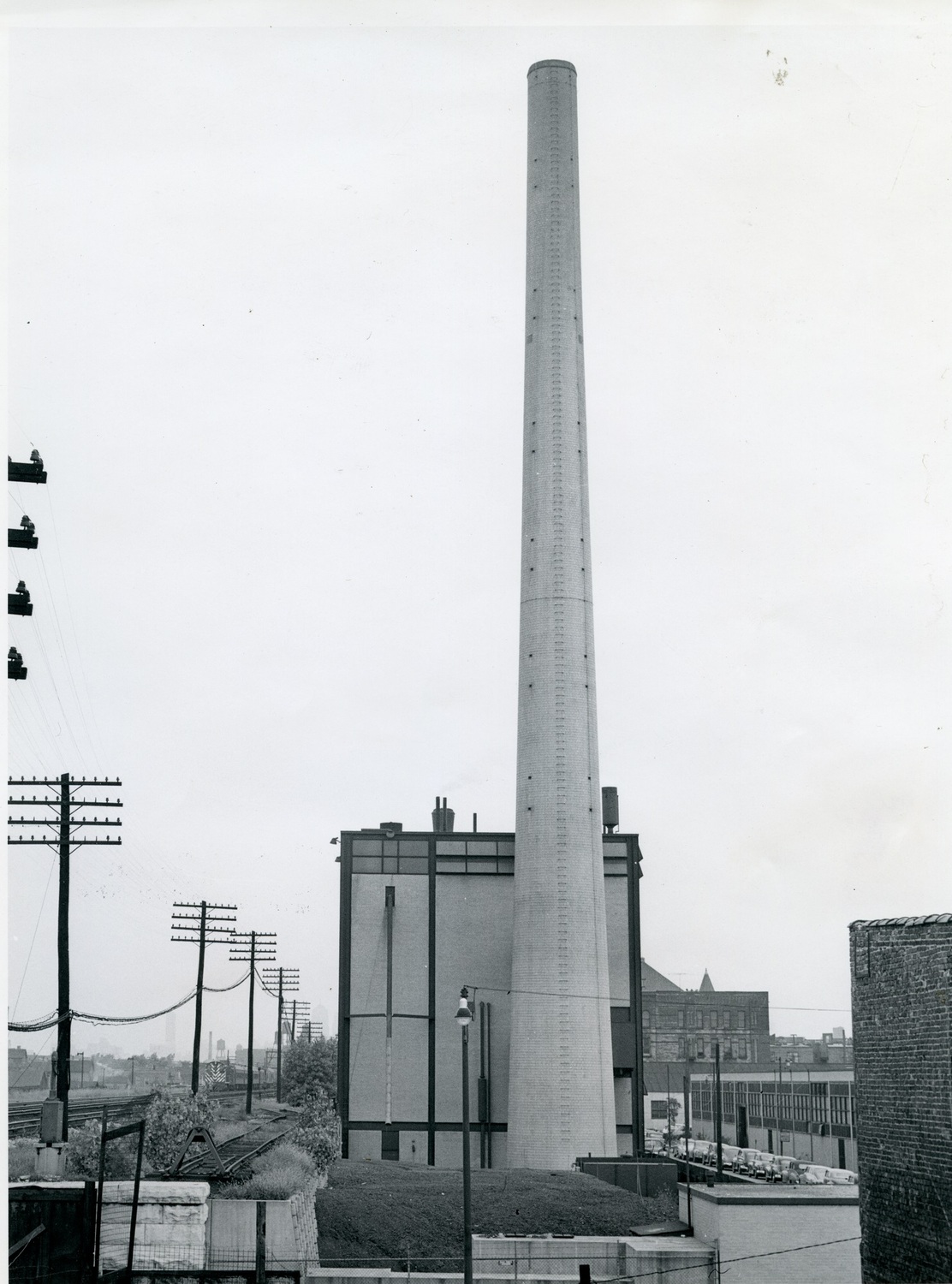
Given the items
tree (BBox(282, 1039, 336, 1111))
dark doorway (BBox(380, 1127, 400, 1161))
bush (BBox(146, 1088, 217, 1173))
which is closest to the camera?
bush (BBox(146, 1088, 217, 1173))

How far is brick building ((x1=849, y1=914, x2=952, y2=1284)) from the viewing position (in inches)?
684

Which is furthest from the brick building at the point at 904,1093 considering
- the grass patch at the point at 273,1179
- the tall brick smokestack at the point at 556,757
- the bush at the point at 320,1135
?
the tall brick smokestack at the point at 556,757

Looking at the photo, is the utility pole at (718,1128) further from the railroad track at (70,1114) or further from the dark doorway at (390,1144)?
the railroad track at (70,1114)

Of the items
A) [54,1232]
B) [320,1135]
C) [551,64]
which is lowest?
[320,1135]

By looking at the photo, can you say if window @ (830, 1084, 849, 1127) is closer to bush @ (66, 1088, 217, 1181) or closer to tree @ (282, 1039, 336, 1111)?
tree @ (282, 1039, 336, 1111)

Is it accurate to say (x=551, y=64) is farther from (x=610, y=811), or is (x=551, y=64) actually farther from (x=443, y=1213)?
(x=443, y=1213)

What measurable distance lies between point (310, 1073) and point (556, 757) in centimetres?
4114

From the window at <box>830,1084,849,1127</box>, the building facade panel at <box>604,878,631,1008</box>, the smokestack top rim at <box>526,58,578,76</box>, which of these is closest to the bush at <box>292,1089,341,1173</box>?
the building facade panel at <box>604,878,631,1008</box>

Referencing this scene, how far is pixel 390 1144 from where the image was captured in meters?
48.2

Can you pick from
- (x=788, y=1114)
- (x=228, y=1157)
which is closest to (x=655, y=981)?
(x=788, y=1114)

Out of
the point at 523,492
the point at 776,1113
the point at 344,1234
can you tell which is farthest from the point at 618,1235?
the point at 776,1113

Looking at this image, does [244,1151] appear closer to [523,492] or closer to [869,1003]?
[869,1003]

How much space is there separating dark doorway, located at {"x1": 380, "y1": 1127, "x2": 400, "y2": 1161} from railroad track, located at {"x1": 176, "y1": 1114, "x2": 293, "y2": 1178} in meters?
6.20

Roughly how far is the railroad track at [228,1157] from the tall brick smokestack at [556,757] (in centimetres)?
925
